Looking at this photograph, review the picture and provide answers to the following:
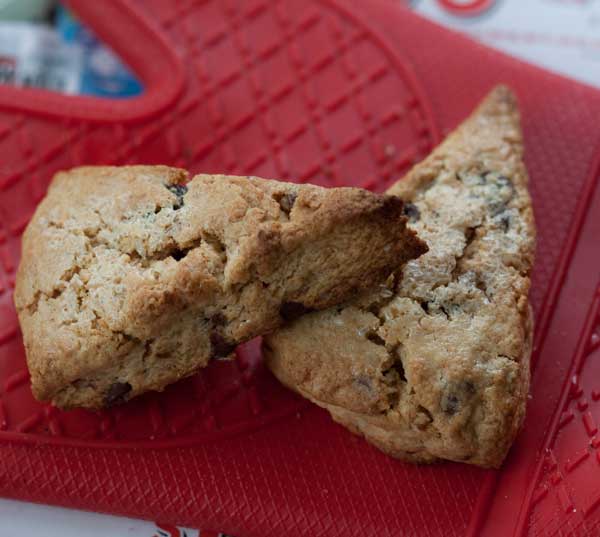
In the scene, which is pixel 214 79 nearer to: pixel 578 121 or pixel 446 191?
pixel 446 191

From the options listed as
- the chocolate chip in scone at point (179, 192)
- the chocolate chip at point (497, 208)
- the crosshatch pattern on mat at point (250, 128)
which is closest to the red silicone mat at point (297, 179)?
the crosshatch pattern on mat at point (250, 128)

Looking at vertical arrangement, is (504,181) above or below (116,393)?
above

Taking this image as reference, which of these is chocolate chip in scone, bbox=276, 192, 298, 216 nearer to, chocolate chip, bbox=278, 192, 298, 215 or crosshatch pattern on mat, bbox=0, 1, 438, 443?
chocolate chip, bbox=278, 192, 298, 215

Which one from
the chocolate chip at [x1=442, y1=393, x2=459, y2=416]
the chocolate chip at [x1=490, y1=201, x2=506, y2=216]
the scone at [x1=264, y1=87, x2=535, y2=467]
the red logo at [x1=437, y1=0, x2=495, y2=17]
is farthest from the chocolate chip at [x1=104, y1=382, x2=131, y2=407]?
the red logo at [x1=437, y1=0, x2=495, y2=17]

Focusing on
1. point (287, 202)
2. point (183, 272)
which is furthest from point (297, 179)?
point (183, 272)

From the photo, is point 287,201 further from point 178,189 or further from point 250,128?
point 250,128

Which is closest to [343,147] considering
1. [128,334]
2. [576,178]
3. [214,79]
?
[214,79]
